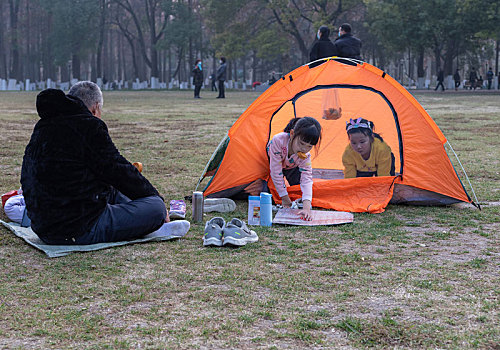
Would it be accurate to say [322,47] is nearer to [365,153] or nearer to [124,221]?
[365,153]

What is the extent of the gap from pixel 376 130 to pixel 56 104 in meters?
3.49

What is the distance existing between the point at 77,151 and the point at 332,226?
2152 mm

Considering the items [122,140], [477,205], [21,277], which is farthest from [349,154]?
[122,140]

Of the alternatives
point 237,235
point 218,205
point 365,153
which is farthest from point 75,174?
point 365,153

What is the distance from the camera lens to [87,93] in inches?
165

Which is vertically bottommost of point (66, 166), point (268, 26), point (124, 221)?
point (124, 221)

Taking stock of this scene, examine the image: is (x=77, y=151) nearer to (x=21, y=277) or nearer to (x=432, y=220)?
(x=21, y=277)

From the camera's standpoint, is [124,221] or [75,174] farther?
[124,221]

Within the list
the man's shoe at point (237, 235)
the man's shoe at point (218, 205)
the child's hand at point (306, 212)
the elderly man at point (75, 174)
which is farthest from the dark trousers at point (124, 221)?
the child's hand at point (306, 212)

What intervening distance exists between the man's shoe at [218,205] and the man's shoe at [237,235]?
3.14 feet

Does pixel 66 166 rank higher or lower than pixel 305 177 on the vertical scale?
higher

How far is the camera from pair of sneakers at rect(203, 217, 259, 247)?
14.5 ft

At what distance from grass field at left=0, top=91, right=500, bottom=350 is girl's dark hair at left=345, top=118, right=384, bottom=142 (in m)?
1.04

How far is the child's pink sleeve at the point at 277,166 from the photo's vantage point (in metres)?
5.58
